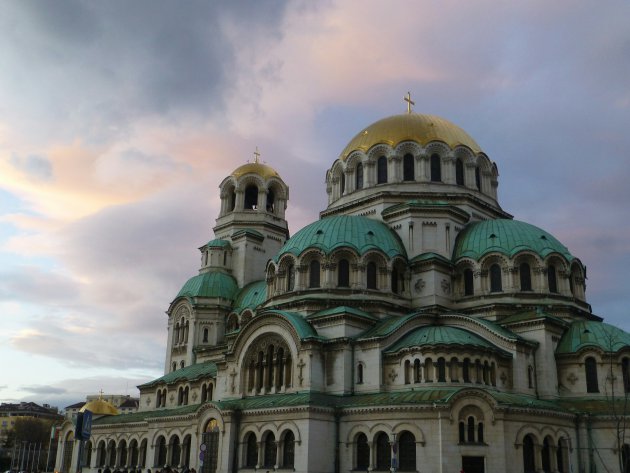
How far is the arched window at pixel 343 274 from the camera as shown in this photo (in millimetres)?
41156

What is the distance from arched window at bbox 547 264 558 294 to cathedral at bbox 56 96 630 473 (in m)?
0.13

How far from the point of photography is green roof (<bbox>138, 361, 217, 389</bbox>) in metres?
45.6

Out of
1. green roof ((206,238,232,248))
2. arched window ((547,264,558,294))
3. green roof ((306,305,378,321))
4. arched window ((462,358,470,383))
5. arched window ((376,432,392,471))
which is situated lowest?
arched window ((376,432,392,471))

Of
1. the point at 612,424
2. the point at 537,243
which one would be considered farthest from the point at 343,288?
the point at 612,424

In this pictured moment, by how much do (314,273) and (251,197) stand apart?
2065cm

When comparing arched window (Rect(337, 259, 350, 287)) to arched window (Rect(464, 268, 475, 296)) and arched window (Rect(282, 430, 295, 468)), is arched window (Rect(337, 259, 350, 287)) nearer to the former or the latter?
arched window (Rect(464, 268, 475, 296))

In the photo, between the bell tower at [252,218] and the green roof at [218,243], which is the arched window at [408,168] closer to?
the bell tower at [252,218]

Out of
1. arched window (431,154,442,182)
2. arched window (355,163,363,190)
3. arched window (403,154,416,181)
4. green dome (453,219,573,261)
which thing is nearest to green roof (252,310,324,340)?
green dome (453,219,573,261)

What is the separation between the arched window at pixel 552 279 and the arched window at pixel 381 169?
1307 cm

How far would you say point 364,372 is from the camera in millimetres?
36219

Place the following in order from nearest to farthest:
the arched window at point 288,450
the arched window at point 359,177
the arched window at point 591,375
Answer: the arched window at point 288,450
the arched window at point 591,375
the arched window at point 359,177

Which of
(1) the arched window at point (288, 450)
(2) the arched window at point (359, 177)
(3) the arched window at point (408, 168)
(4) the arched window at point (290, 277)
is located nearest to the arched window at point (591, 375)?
(1) the arched window at point (288, 450)

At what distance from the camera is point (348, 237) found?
1646 inches

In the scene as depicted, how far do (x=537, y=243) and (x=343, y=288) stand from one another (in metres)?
12.2
